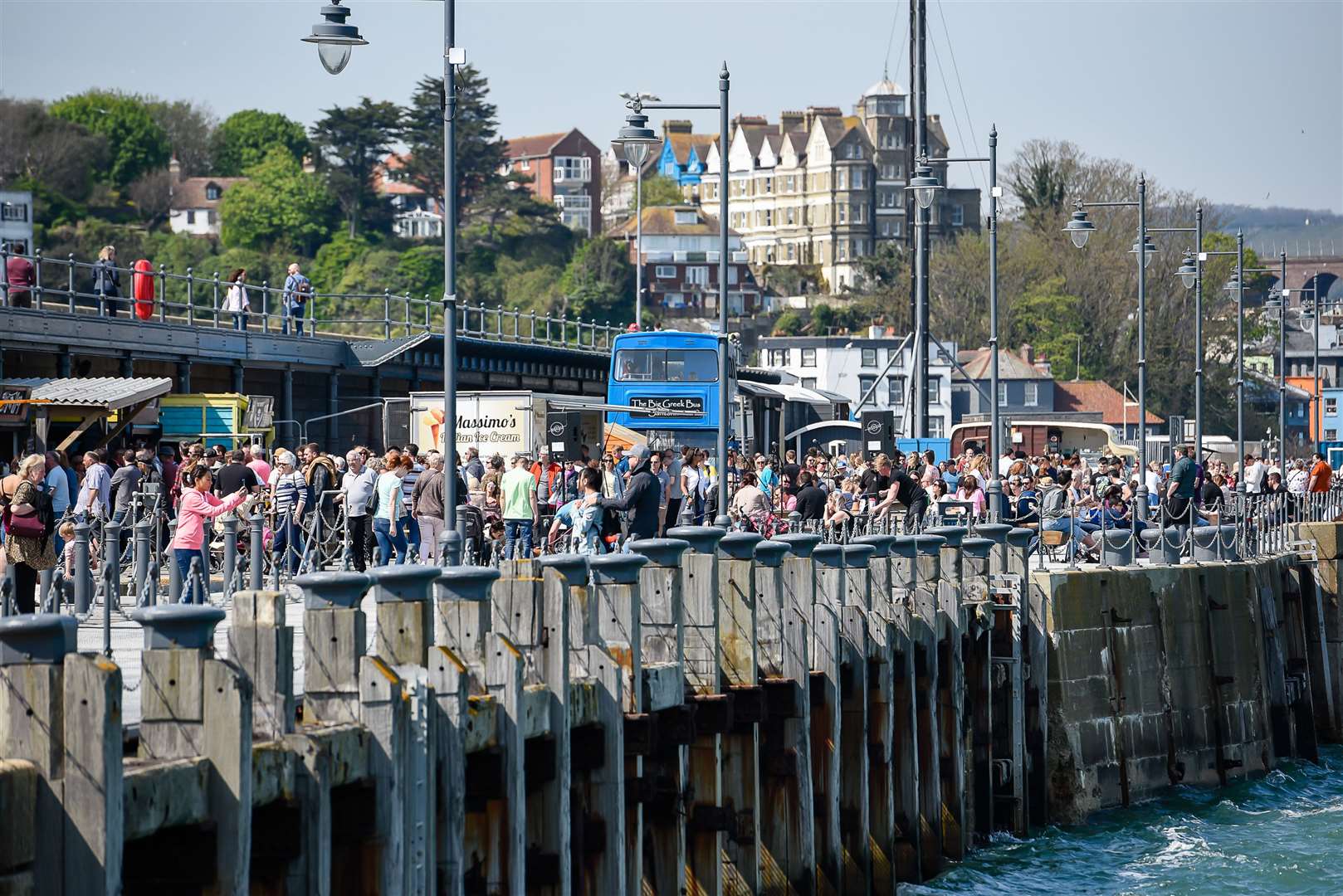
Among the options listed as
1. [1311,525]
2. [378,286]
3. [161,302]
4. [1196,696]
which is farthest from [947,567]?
[378,286]

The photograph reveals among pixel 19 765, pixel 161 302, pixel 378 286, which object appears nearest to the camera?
pixel 19 765

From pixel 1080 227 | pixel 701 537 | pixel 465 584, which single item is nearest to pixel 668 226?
pixel 1080 227

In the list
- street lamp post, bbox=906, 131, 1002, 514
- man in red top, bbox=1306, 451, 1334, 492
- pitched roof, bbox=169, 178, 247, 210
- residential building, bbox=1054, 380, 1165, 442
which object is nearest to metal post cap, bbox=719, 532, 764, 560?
street lamp post, bbox=906, 131, 1002, 514

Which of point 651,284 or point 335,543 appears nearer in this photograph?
point 335,543

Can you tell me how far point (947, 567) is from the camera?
→ 2247 cm

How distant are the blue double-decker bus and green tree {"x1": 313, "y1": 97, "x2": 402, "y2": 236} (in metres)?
107

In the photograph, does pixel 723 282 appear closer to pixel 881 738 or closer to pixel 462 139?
pixel 881 738

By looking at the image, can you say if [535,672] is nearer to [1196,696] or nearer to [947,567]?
[947,567]

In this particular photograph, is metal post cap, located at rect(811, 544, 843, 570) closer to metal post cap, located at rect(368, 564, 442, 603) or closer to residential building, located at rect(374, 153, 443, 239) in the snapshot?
metal post cap, located at rect(368, 564, 442, 603)

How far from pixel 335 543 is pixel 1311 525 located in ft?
56.0

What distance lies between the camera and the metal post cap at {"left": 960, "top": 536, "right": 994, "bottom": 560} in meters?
23.1

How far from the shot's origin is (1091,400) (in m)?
110

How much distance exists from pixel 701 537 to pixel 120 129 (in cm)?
14412

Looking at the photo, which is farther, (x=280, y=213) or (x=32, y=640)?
(x=280, y=213)
